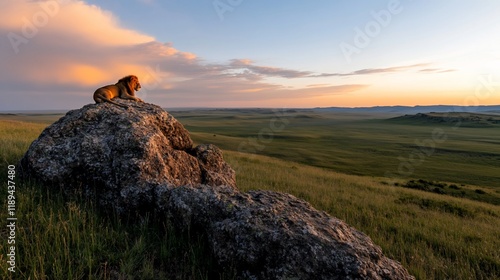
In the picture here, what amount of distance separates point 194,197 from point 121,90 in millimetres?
6733

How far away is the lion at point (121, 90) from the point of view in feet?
29.7

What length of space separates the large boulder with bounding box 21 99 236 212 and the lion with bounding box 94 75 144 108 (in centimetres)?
111

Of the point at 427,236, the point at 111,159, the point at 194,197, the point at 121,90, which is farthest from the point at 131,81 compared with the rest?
the point at 427,236

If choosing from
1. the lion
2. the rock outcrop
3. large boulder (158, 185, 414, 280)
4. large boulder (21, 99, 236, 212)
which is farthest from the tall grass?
the lion

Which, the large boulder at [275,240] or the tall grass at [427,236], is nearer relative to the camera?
the large boulder at [275,240]

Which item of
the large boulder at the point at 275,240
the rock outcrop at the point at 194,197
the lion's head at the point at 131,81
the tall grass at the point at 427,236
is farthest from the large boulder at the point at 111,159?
the tall grass at the point at 427,236

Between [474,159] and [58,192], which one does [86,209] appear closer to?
[58,192]

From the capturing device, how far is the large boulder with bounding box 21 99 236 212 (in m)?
5.98

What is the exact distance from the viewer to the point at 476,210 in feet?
47.7

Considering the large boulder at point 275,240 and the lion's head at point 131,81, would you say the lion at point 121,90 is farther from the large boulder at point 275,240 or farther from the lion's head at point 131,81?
the large boulder at point 275,240

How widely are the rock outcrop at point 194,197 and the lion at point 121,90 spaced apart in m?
1.02

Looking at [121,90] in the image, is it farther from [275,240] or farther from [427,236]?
[427,236]

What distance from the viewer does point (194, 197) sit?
5363 mm

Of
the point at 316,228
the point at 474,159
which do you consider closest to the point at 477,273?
the point at 316,228
